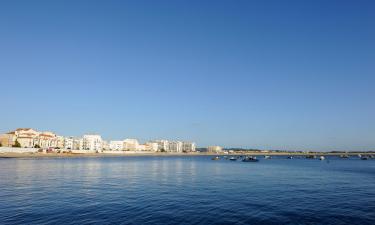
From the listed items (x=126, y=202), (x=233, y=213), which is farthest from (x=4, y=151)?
(x=233, y=213)

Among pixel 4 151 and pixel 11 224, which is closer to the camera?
pixel 11 224

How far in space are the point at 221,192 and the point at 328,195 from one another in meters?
15.8

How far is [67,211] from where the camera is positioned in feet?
96.0

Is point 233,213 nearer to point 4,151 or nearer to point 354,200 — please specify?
point 354,200

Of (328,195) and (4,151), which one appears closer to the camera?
(328,195)

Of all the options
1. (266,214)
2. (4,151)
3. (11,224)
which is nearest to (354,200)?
(266,214)

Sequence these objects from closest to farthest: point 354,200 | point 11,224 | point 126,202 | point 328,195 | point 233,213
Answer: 1. point 11,224
2. point 233,213
3. point 126,202
4. point 354,200
5. point 328,195

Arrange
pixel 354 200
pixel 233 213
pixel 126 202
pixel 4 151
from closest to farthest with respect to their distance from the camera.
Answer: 1. pixel 233 213
2. pixel 126 202
3. pixel 354 200
4. pixel 4 151

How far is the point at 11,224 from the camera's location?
79.5ft

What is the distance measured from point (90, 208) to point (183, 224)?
1190 centimetres

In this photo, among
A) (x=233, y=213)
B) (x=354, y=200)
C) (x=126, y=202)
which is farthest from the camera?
(x=354, y=200)

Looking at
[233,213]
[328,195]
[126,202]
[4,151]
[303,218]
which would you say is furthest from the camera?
[4,151]

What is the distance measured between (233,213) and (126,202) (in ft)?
44.2

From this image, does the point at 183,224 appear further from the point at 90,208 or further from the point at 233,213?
the point at 90,208
